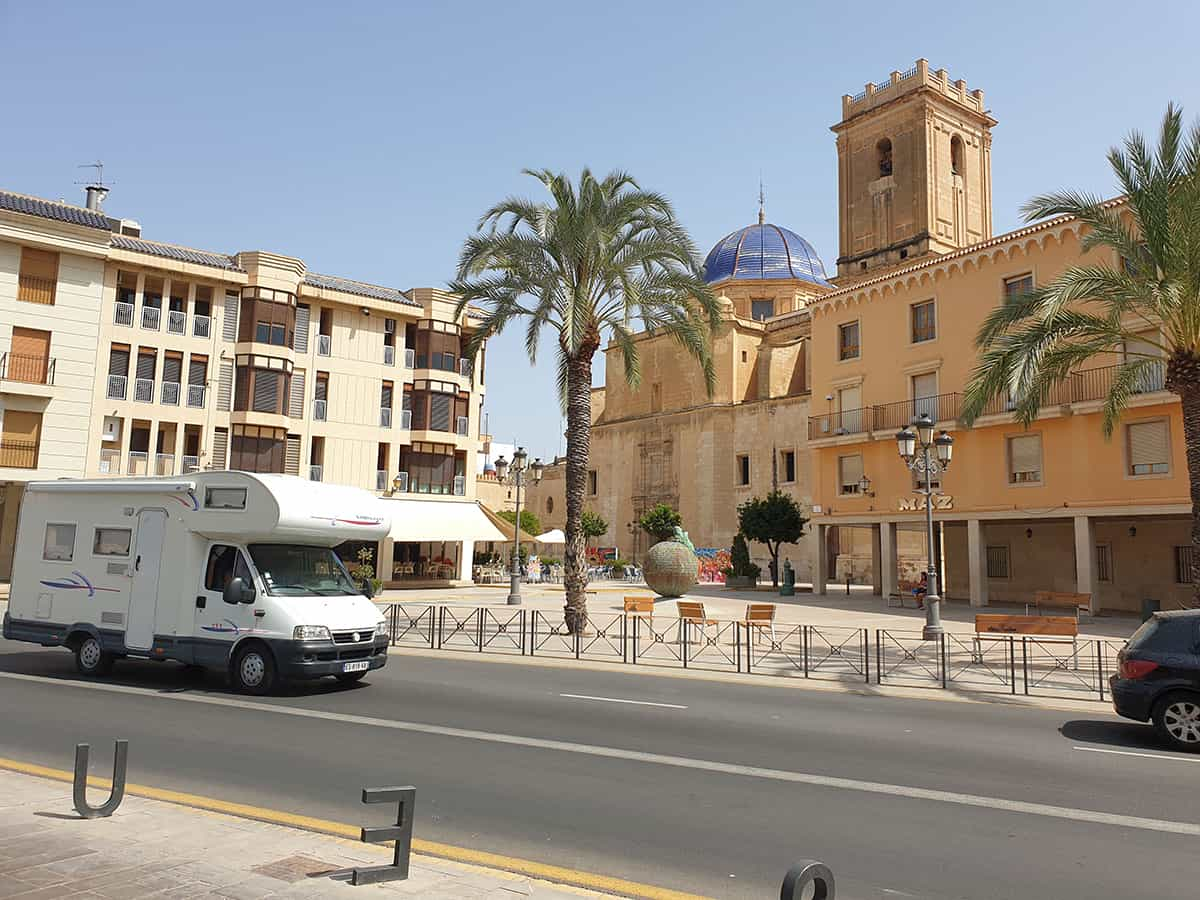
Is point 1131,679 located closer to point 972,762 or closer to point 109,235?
point 972,762

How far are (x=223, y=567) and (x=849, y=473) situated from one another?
92.6 feet

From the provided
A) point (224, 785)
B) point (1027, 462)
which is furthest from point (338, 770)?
point (1027, 462)

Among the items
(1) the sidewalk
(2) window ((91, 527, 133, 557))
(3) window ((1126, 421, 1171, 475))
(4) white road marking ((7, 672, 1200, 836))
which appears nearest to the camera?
(1) the sidewalk

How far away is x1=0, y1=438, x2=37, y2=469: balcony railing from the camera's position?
95.4 ft

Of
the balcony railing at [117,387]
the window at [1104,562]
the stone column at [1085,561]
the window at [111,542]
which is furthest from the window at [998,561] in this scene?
the balcony railing at [117,387]

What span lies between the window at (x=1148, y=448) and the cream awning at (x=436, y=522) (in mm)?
22384

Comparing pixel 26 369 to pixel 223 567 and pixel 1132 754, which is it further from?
pixel 1132 754

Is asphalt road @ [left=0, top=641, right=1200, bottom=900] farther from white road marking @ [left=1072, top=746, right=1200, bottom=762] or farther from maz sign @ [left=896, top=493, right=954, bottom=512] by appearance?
maz sign @ [left=896, top=493, right=954, bottom=512]

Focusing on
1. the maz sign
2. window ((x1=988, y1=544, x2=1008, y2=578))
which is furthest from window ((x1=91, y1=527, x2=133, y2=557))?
window ((x1=988, y1=544, x2=1008, y2=578))

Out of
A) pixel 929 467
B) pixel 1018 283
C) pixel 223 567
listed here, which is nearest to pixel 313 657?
pixel 223 567

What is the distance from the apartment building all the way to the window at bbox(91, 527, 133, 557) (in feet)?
54.4

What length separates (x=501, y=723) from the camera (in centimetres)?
916

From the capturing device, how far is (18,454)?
2928 centimetres

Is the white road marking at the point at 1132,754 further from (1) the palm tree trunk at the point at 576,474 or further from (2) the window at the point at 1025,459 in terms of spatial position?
(2) the window at the point at 1025,459
